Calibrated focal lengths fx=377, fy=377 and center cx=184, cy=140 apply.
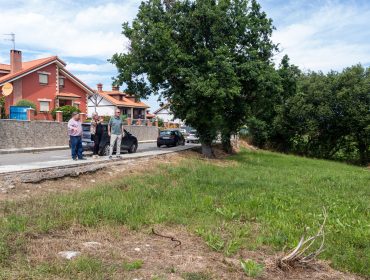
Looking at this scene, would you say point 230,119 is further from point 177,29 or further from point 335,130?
point 335,130

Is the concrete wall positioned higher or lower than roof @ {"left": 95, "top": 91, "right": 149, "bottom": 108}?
lower

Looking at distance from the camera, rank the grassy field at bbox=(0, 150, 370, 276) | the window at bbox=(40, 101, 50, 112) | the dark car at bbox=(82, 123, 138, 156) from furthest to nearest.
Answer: the window at bbox=(40, 101, 50, 112), the dark car at bbox=(82, 123, 138, 156), the grassy field at bbox=(0, 150, 370, 276)

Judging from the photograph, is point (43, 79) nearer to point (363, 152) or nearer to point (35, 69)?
point (35, 69)

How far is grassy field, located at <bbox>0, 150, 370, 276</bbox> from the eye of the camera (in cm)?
552

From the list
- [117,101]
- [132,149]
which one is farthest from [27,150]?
[117,101]

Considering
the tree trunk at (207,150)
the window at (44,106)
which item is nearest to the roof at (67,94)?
the window at (44,106)

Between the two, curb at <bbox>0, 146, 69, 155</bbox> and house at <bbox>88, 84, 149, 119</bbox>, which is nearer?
curb at <bbox>0, 146, 69, 155</bbox>

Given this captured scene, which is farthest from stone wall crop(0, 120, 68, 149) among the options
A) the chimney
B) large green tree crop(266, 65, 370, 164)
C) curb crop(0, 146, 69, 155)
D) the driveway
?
large green tree crop(266, 65, 370, 164)

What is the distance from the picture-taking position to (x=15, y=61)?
39.4 m

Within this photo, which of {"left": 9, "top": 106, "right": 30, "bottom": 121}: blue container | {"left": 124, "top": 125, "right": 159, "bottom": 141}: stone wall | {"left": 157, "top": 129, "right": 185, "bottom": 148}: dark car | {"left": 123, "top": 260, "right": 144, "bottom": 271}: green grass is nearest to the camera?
{"left": 123, "top": 260, "right": 144, "bottom": 271}: green grass

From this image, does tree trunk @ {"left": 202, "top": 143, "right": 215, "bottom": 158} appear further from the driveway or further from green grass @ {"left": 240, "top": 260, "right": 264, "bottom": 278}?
green grass @ {"left": 240, "top": 260, "right": 264, "bottom": 278}

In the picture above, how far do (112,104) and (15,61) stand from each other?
21.3 meters

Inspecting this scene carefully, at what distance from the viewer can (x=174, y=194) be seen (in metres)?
9.08

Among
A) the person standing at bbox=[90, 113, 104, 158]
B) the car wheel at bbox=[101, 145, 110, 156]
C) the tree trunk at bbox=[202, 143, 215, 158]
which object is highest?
the person standing at bbox=[90, 113, 104, 158]
